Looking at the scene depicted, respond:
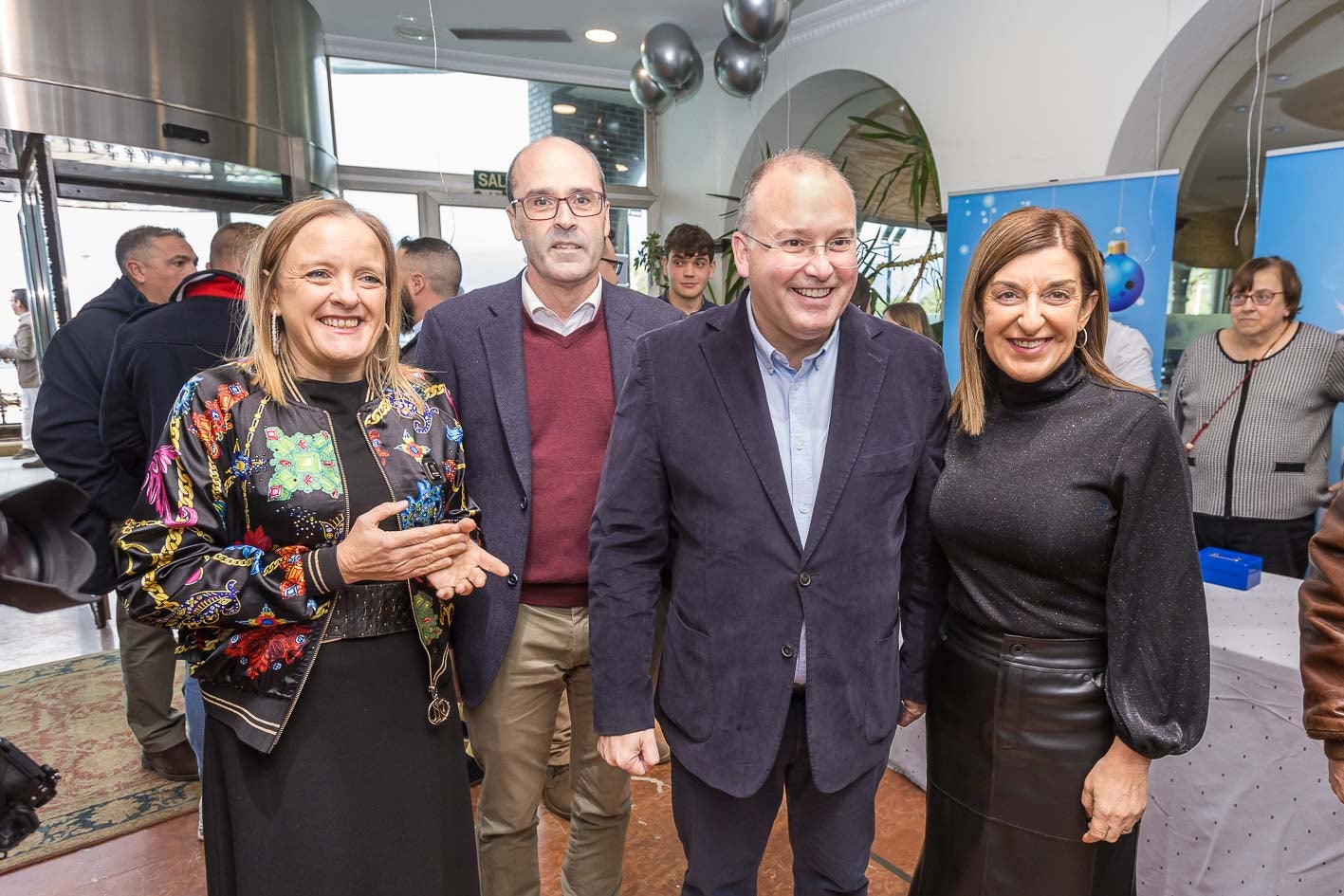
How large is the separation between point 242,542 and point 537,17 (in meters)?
5.69

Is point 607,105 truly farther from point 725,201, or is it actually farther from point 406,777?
point 406,777

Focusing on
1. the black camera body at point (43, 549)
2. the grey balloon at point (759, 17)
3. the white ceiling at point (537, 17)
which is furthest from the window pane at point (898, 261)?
the black camera body at point (43, 549)

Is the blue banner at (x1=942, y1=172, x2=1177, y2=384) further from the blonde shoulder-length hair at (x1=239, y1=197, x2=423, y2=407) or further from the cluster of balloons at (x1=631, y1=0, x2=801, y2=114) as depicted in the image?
the blonde shoulder-length hair at (x1=239, y1=197, x2=423, y2=407)

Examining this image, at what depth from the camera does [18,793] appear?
0.98 metres

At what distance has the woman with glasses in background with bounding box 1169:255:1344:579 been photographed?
3.12 metres

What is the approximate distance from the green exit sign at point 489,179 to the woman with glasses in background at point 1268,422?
19.1ft

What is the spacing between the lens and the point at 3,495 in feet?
2.76

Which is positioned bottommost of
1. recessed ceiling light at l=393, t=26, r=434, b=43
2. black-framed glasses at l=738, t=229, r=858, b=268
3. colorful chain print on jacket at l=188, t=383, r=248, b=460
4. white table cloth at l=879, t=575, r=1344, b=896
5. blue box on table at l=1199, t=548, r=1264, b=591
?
white table cloth at l=879, t=575, r=1344, b=896

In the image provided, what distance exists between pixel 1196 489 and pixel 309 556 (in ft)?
11.6

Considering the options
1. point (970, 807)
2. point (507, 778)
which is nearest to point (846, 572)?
point (970, 807)

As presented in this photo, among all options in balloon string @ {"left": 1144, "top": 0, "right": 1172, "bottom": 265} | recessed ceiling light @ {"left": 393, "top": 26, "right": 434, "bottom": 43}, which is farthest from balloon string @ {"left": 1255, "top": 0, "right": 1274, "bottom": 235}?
recessed ceiling light @ {"left": 393, "top": 26, "right": 434, "bottom": 43}

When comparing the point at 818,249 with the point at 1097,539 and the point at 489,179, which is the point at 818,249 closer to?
the point at 1097,539

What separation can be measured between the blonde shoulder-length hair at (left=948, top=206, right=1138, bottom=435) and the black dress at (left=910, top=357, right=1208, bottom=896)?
1.3 inches

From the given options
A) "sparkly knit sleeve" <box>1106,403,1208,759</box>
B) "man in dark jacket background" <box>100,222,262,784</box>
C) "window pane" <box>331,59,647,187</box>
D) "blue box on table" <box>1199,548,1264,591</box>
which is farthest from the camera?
"window pane" <box>331,59,647,187</box>
